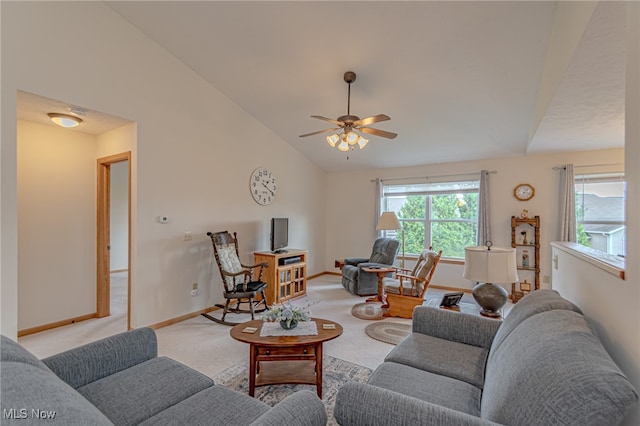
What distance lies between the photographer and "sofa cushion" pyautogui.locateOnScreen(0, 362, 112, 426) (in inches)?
28.6

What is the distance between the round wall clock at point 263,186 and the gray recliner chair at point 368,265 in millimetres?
1855

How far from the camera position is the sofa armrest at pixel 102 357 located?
1527mm

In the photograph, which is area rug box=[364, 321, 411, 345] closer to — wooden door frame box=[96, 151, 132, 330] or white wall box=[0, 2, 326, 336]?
white wall box=[0, 2, 326, 336]

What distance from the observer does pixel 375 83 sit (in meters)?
3.75

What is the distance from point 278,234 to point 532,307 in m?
3.88

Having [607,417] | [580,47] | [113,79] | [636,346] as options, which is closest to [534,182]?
[580,47]

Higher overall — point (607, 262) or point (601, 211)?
point (601, 211)

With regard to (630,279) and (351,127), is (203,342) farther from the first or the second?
(630,279)

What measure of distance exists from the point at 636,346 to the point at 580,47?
1.74 metres

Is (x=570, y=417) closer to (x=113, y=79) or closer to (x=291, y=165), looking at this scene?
(x=113, y=79)

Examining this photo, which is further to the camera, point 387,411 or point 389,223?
point 389,223

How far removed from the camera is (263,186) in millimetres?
5188

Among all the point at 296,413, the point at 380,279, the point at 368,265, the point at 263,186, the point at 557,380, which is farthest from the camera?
the point at 263,186

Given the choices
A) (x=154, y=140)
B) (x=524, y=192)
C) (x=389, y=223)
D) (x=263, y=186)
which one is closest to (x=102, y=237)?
(x=154, y=140)
